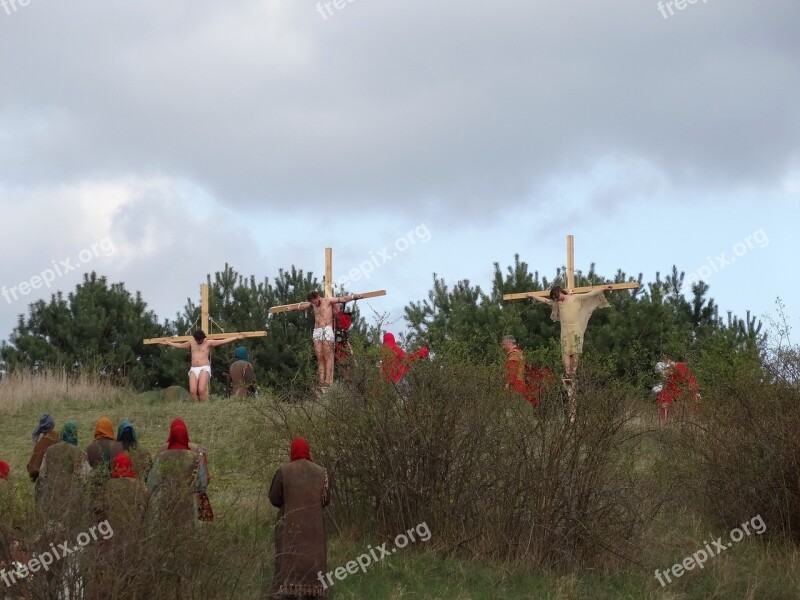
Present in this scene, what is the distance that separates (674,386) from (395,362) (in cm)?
576

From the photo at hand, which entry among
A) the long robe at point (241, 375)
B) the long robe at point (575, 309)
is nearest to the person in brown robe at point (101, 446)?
the long robe at point (241, 375)

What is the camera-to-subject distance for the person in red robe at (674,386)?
63.1 feet

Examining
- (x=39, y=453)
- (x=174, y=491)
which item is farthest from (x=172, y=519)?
(x=39, y=453)

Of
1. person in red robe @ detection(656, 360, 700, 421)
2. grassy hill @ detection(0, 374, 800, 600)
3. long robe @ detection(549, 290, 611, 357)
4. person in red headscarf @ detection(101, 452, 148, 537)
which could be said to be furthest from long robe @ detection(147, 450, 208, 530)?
long robe @ detection(549, 290, 611, 357)

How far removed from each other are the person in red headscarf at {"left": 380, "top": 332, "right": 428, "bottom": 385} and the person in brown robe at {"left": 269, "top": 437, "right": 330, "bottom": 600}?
286 cm

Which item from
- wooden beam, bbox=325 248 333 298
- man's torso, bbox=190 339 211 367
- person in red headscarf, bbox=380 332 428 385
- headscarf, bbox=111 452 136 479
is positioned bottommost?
headscarf, bbox=111 452 136 479

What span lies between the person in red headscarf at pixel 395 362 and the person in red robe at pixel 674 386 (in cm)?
500

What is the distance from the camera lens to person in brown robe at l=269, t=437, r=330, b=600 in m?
12.8

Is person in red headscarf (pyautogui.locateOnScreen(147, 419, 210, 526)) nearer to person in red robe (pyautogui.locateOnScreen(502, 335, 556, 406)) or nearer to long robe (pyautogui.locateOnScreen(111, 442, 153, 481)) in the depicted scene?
long robe (pyautogui.locateOnScreen(111, 442, 153, 481))

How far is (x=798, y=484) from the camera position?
17344 millimetres

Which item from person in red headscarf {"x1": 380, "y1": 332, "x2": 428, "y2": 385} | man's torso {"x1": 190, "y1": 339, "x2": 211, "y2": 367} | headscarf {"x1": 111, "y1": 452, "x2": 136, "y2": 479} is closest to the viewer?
headscarf {"x1": 111, "y1": 452, "x2": 136, "y2": 479}

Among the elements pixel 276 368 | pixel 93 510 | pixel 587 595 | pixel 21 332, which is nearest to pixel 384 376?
pixel 587 595

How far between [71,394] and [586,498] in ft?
40.9

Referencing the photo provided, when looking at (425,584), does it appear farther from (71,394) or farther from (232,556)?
(71,394)
